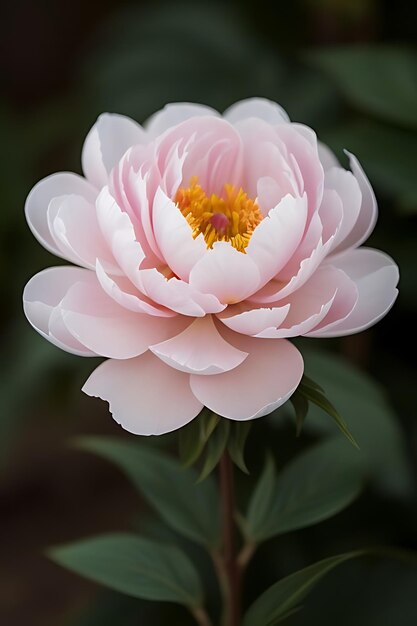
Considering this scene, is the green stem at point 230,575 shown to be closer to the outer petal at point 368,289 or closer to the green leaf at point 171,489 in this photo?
the green leaf at point 171,489

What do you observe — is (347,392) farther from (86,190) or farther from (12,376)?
(12,376)

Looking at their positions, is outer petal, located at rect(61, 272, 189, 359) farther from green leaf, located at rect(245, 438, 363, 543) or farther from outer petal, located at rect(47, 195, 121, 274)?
green leaf, located at rect(245, 438, 363, 543)

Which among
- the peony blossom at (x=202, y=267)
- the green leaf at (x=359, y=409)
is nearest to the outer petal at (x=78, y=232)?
the peony blossom at (x=202, y=267)

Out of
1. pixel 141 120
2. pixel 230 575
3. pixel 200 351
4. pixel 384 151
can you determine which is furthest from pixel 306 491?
pixel 141 120

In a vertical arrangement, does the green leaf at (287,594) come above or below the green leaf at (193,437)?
below

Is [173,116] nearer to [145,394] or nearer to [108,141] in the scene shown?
[108,141]

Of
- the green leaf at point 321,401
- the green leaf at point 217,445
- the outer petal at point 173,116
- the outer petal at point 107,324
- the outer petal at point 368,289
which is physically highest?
the outer petal at point 173,116
